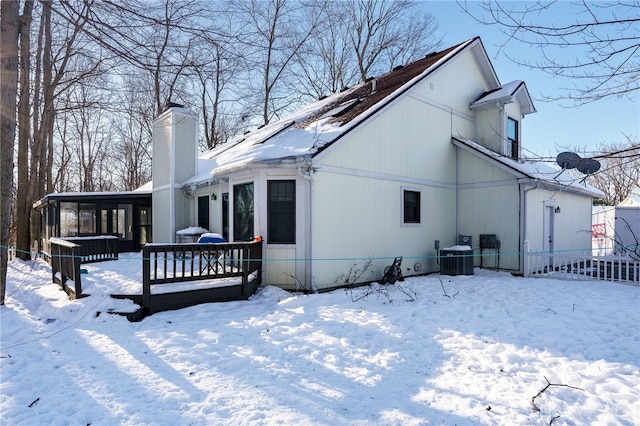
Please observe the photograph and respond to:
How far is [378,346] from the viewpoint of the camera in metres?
5.07

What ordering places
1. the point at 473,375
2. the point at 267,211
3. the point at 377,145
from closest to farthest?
the point at 473,375 < the point at 267,211 < the point at 377,145

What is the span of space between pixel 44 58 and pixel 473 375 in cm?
1847

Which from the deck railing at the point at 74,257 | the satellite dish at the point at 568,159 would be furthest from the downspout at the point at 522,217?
the deck railing at the point at 74,257

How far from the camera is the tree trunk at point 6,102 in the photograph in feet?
23.6

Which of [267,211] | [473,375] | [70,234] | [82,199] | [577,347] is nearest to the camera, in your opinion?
[473,375]

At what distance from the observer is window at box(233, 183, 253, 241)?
8.76 metres

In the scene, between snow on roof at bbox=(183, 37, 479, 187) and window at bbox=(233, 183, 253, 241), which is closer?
snow on roof at bbox=(183, 37, 479, 187)

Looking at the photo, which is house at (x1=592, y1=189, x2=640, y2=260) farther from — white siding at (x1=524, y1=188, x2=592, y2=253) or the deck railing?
the deck railing

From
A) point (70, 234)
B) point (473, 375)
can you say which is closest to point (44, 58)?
point (70, 234)

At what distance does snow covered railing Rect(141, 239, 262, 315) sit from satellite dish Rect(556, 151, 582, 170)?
210 inches

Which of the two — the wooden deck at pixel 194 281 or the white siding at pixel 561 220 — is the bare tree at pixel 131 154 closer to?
the wooden deck at pixel 194 281

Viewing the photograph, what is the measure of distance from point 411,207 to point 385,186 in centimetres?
136

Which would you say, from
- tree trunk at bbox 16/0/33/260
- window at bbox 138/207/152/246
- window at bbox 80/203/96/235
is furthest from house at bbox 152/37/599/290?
tree trunk at bbox 16/0/33/260

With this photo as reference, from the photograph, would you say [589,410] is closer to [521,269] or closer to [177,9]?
[521,269]
